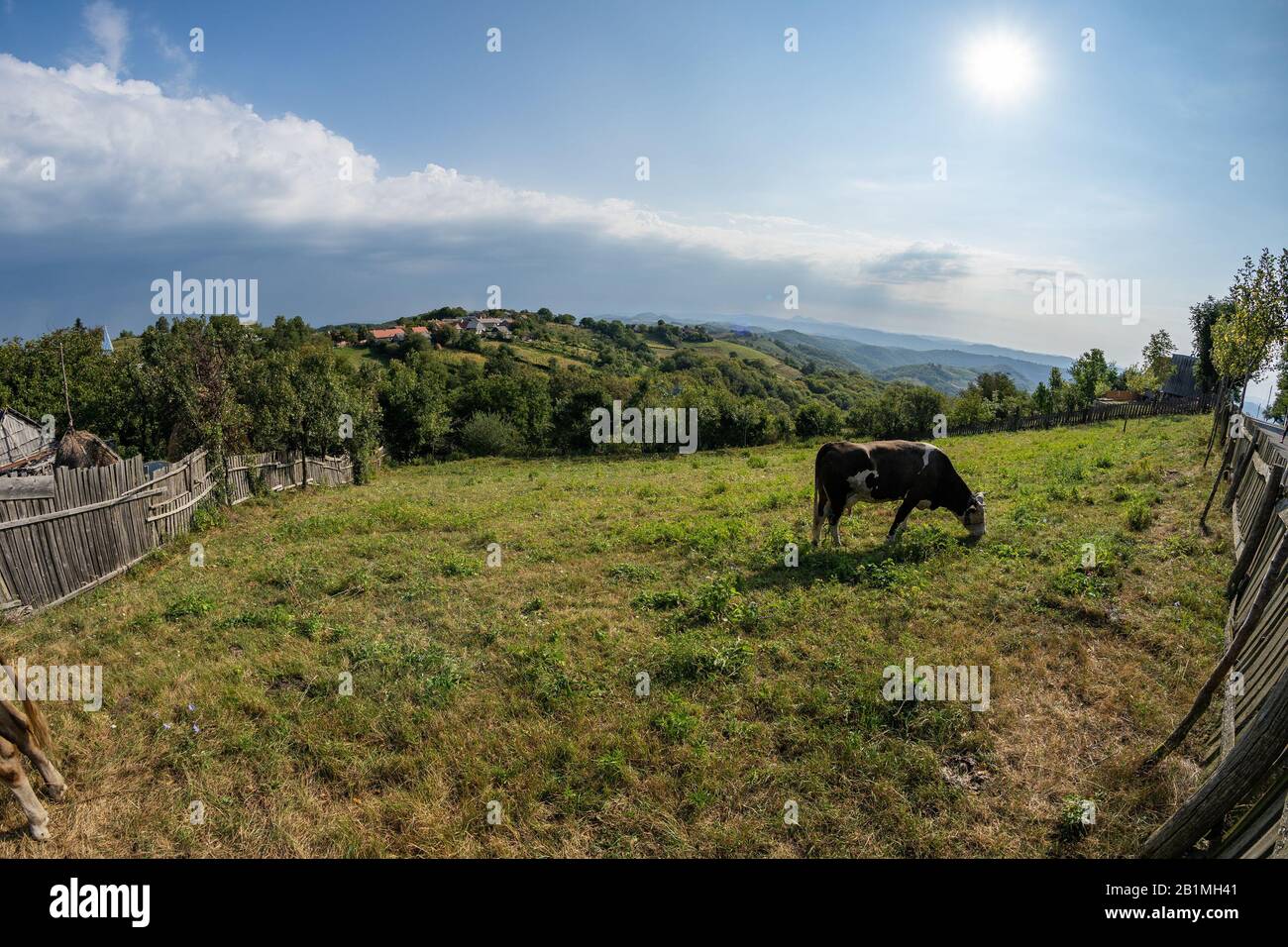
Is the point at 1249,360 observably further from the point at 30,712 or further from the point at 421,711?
the point at 30,712

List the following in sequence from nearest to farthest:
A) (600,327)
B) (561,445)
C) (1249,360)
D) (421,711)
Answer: (421,711), (1249,360), (561,445), (600,327)

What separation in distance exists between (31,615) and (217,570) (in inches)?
103

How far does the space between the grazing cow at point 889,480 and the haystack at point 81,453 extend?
23.9 metres

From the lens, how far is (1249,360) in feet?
57.4

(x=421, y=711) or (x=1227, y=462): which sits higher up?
(x=1227, y=462)

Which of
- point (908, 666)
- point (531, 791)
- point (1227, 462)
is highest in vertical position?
point (1227, 462)

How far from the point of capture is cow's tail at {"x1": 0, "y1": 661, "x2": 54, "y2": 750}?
4613mm

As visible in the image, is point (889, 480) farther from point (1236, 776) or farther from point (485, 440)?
point (485, 440)

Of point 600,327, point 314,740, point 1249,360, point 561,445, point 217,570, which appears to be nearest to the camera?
point 314,740

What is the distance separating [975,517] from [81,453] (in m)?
27.9

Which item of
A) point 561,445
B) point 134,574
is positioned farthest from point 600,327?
point 134,574

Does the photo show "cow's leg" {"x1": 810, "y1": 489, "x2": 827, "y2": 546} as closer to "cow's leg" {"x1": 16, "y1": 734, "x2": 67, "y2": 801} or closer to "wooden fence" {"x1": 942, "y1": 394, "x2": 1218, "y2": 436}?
"cow's leg" {"x1": 16, "y1": 734, "x2": 67, "y2": 801}

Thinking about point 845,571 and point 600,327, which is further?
point 600,327

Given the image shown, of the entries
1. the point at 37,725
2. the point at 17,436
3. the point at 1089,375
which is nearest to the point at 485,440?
the point at 17,436
